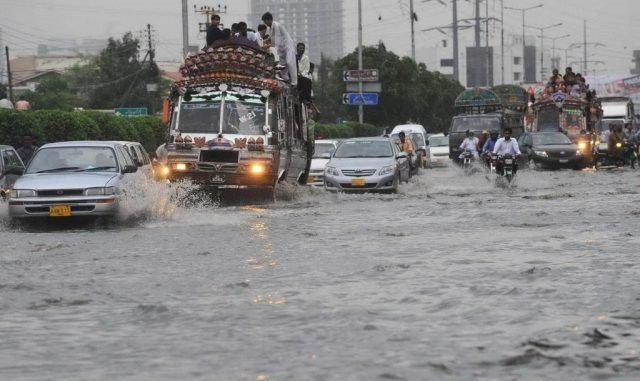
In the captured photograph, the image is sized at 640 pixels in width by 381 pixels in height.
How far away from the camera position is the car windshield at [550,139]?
41031mm

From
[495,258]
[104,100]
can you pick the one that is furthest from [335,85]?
[495,258]

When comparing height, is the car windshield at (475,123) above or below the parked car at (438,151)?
above

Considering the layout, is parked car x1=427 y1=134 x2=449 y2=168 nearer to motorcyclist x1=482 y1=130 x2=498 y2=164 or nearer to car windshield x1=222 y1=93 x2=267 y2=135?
motorcyclist x1=482 y1=130 x2=498 y2=164

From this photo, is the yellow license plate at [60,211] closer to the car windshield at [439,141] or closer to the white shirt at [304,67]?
the white shirt at [304,67]

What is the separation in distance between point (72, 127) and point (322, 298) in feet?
75.9

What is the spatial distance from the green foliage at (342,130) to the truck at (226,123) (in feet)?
95.8

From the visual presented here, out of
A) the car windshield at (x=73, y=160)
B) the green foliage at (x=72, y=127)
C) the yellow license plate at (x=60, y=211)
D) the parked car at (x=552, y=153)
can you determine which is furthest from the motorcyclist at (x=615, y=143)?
the yellow license plate at (x=60, y=211)

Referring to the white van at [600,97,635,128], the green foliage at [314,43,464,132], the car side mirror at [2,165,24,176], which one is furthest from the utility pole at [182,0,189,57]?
the green foliage at [314,43,464,132]

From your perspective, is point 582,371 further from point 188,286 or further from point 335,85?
point 335,85

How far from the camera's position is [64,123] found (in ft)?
104

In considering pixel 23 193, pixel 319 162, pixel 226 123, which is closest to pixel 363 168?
pixel 226 123

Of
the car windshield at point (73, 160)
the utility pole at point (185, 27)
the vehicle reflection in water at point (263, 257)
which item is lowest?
the vehicle reflection in water at point (263, 257)

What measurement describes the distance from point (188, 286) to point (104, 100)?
284ft

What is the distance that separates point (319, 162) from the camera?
1259 inches
